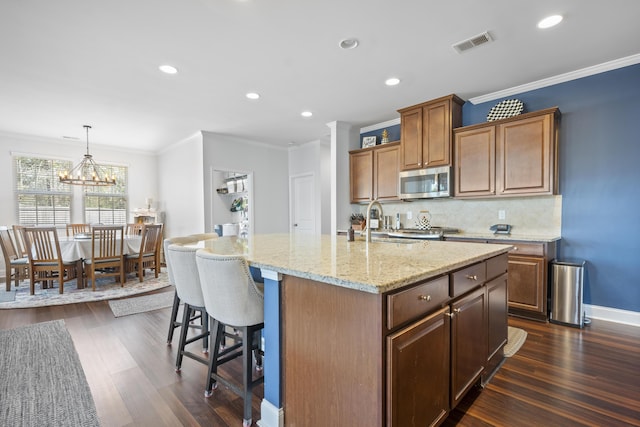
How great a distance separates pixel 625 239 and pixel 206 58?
4647mm

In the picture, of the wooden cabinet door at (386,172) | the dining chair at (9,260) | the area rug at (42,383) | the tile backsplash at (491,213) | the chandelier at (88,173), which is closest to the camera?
the area rug at (42,383)

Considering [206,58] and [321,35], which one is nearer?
[321,35]

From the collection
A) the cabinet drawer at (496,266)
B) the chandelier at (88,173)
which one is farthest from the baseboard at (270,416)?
the chandelier at (88,173)

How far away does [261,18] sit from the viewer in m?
2.39

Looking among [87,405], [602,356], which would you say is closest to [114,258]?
[87,405]

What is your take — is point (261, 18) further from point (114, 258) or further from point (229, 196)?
point (229, 196)

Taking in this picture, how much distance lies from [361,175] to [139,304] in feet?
12.4

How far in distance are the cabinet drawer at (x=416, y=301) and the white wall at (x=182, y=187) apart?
501 centimetres

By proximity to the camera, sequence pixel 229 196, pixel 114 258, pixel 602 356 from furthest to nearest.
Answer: pixel 229 196 → pixel 114 258 → pixel 602 356

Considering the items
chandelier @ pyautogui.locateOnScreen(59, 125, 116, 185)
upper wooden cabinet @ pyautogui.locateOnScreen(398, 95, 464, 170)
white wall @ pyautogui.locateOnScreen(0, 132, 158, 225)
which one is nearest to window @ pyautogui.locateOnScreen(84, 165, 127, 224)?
white wall @ pyautogui.locateOnScreen(0, 132, 158, 225)

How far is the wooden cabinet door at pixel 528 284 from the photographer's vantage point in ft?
10.2

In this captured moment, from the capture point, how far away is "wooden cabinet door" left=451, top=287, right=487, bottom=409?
60.6 inches

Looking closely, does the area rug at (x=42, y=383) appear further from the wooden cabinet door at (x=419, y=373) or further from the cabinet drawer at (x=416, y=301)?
the cabinet drawer at (x=416, y=301)

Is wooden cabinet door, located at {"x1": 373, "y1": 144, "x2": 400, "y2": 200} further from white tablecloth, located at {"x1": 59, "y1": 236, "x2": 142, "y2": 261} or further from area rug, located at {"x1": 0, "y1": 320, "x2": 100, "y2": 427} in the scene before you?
white tablecloth, located at {"x1": 59, "y1": 236, "x2": 142, "y2": 261}
